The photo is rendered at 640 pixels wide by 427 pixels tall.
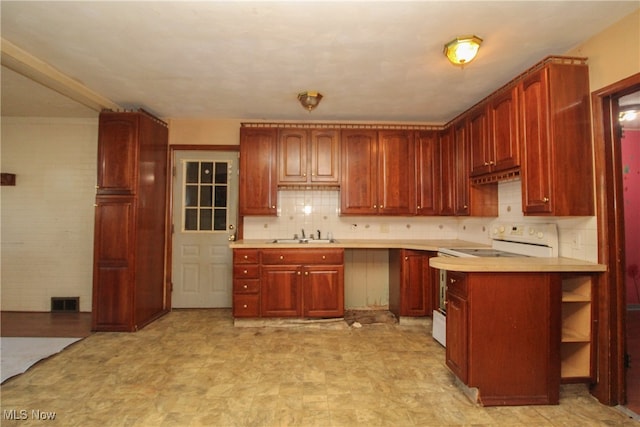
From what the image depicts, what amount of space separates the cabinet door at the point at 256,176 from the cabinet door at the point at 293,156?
0.35ft

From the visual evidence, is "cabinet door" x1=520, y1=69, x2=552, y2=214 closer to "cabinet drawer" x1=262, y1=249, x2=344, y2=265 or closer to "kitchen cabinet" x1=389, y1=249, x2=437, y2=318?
"kitchen cabinet" x1=389, y1=249, x2=437, y2=318

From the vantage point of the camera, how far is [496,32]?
2.06m

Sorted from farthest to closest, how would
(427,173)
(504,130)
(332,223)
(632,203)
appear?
(332,223) < (632,203) < (427,173) < (504,130)

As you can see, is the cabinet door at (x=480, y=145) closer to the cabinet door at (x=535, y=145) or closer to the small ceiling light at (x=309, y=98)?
the cabinet door at (x=535, y=145)

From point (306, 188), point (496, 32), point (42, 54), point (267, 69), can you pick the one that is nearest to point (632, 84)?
point (496, 32)

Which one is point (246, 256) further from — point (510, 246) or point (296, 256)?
point (510, 246)

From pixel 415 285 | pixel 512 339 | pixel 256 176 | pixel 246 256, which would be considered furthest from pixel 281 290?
pixel 512 339

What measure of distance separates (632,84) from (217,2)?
8.39ft

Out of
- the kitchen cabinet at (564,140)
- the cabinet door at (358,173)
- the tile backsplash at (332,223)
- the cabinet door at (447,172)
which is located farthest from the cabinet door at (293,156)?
the kitchen cabinet at (564,140)

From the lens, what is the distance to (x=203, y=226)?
3.98m

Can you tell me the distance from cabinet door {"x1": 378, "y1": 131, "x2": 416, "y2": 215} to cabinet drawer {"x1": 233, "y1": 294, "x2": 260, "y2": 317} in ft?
5.86

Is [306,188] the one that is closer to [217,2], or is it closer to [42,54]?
[217,2]

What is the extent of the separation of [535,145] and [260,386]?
104 inches

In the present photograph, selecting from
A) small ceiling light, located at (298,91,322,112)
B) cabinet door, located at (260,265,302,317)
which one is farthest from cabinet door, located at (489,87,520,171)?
cabinet door, located at (260,265,302,317)
